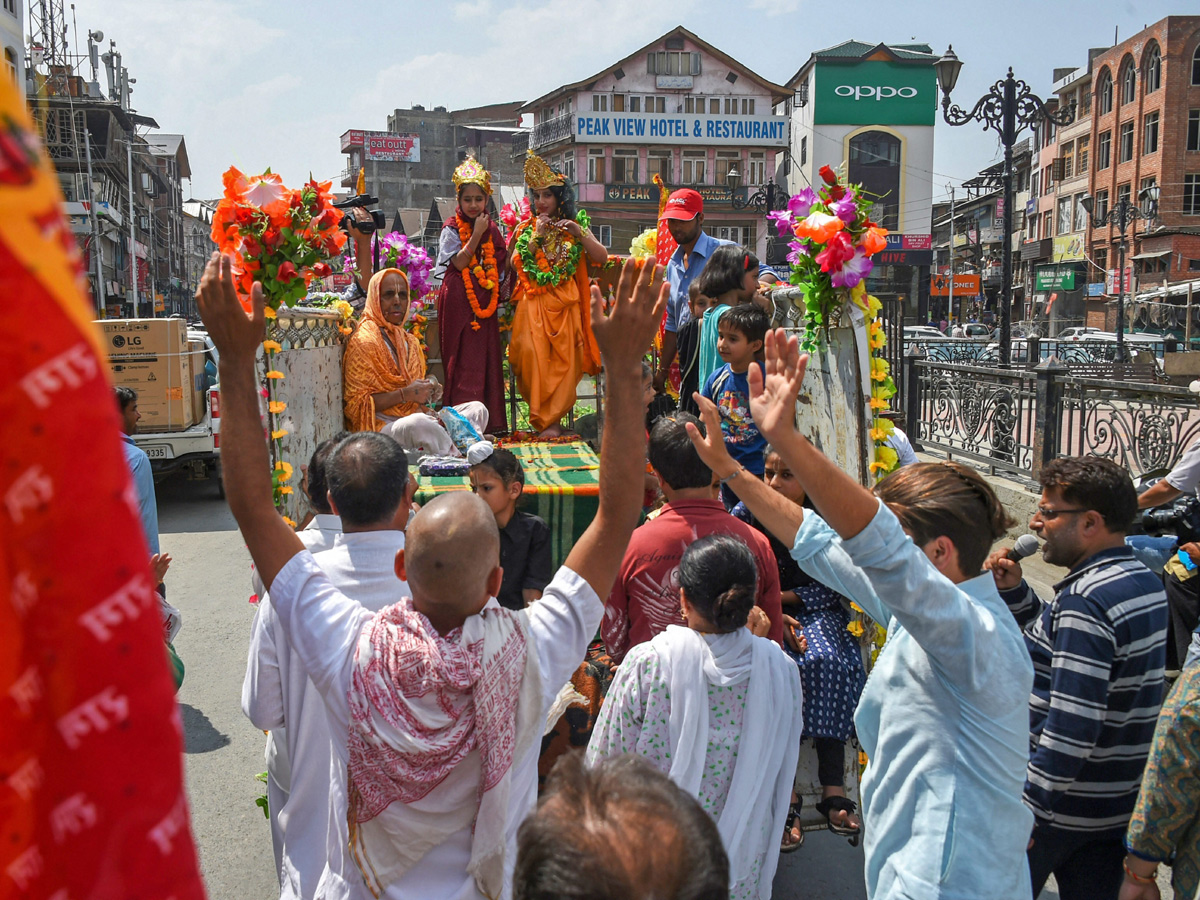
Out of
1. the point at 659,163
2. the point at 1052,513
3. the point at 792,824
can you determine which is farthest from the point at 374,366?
the point at 659,163

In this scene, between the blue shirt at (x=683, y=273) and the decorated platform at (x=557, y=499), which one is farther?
the blue shirt at (x=683, y=273)

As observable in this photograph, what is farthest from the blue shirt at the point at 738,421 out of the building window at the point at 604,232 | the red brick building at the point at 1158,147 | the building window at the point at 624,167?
the building window at the point at 624,167

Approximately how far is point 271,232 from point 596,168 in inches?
1985

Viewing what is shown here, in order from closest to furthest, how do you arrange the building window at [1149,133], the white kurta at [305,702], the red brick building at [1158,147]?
the white kurta at [305,702] < the red brick building at [1158,147] < the building window at [1149,133]

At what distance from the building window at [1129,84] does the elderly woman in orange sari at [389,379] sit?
1956 inches

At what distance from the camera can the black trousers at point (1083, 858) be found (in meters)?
2.78

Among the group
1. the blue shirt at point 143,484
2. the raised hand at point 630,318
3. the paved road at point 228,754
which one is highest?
the raised hand at point 630,318

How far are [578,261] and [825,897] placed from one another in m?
5.47

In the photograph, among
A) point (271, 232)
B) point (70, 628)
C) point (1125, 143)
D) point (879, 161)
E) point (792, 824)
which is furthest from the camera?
point (879, 161)

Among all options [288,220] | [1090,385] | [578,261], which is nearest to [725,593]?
[288,220]

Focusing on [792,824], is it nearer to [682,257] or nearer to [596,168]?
[682,257]

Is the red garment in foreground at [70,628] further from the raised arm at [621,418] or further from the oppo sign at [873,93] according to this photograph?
the oppo sign at [873,93]

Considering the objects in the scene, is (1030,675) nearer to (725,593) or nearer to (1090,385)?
(725,593)

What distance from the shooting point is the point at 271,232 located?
14.8 ft
